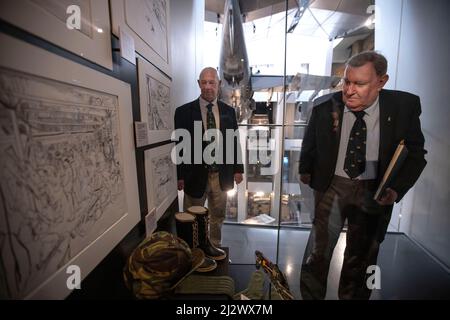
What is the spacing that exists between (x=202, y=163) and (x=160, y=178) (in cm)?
23

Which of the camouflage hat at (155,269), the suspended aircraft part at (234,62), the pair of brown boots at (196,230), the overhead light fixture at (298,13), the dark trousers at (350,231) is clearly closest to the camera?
the camouflage hat at (155,269)

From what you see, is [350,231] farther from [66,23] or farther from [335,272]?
[66,23]

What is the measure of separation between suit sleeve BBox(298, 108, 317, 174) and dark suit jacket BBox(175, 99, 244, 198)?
1.14ft

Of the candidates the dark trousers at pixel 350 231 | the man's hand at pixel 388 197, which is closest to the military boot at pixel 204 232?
the dark trousers at pixel 350 231

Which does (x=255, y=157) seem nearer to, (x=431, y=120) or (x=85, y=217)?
(x=431, y=120)

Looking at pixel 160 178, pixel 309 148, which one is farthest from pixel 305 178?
pixel 160 178

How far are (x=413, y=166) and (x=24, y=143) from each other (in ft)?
3.56

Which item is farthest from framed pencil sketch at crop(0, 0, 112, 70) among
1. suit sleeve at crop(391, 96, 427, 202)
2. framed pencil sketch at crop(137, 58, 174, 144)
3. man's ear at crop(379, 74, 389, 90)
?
suit sleeve at crop(391, 96, 427, 202)

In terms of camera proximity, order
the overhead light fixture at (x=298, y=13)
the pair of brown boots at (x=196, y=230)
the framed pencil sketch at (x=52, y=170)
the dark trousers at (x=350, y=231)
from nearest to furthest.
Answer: the framed pencil sketch at (x=52, y=170) < the pair of brown boots at (x=196, y=230) < the dark trousers at (x=350, y=231) < the overhead light fixture at (x=298, y=13)

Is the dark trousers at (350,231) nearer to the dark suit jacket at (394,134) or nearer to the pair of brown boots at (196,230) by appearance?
the dark suit jacket at (394,134)

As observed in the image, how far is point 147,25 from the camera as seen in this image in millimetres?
658

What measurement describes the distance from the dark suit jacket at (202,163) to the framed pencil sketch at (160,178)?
0.07m

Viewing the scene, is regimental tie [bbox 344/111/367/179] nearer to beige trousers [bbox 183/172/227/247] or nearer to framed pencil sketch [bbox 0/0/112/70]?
beige trousers [bbox 183/172/227/247]

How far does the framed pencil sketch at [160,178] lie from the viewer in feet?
2.31
